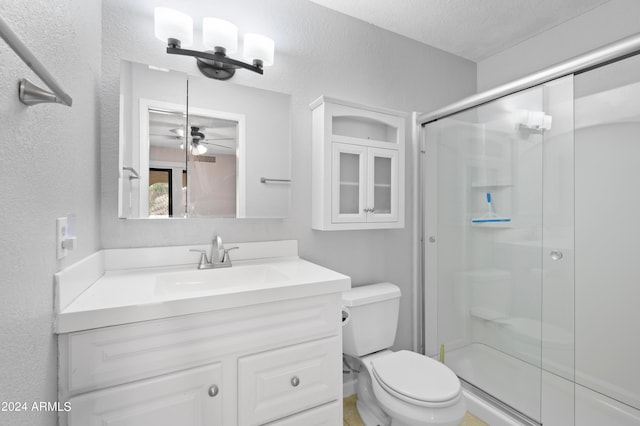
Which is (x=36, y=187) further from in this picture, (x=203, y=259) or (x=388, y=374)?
(x=388, y=374)

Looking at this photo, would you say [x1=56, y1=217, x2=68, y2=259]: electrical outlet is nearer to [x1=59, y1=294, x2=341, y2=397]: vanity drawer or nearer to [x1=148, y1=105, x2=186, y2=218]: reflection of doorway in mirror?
[x1=59, y1=294, x2=341, y2=397]: vanity drawer

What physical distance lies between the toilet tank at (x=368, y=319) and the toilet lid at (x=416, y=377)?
12 cm

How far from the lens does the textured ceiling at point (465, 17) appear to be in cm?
173

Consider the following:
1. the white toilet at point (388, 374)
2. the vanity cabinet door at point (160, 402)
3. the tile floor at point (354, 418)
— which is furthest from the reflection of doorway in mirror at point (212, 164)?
the tile floor at point (354, 418)

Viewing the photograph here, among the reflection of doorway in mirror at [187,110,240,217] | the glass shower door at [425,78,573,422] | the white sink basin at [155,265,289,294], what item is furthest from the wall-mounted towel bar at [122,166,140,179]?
the glass shower door at [425,78,573,422]

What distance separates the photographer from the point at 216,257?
1.37 meters

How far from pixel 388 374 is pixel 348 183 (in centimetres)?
99

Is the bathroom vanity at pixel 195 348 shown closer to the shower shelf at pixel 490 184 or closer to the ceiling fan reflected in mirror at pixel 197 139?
the ceiling fan reflected in mirror at pixel 197 139

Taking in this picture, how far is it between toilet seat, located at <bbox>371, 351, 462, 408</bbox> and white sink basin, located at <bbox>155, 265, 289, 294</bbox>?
675mm

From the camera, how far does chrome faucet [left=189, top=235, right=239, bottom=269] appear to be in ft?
4.36

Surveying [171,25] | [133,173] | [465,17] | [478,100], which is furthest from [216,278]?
[465,17]

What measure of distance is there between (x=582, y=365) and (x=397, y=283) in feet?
3.72

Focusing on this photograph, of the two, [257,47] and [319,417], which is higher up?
[257,47]

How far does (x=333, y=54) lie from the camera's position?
5.80 feet
